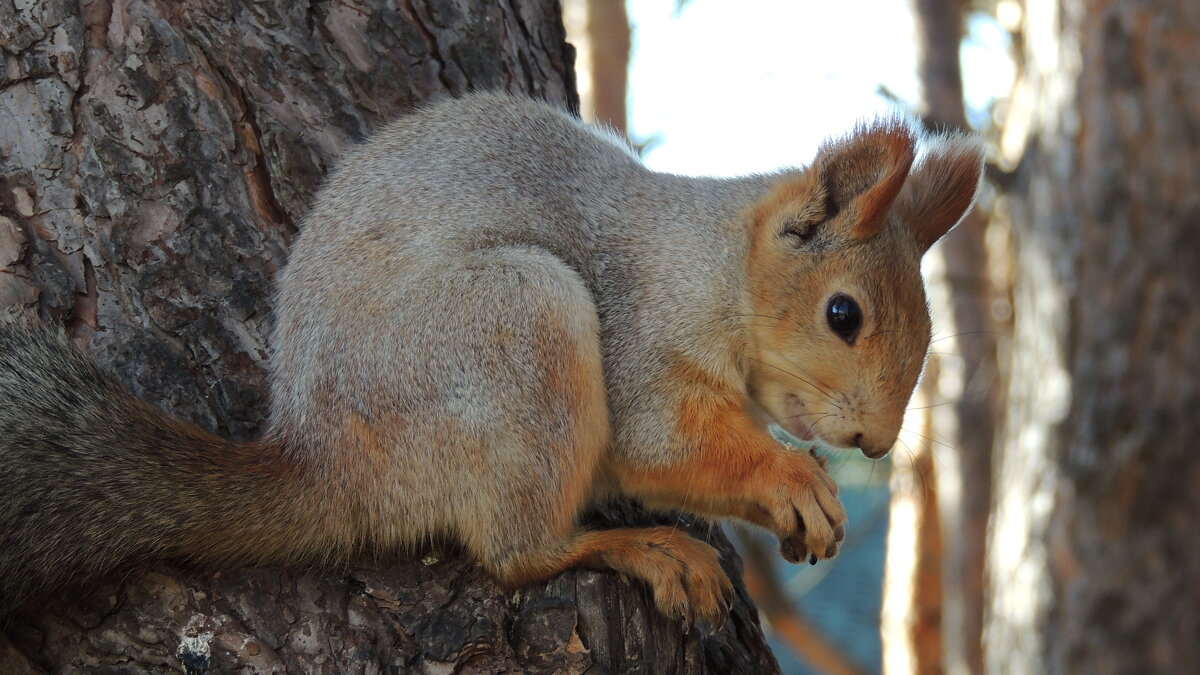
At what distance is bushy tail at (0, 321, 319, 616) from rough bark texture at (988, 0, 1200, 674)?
325 centimetres

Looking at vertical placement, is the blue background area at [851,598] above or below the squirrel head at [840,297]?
below

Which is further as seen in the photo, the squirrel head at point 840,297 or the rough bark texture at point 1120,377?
the rough bark texture at point 1120,377

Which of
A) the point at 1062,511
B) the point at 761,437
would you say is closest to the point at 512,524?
the point at 761,437

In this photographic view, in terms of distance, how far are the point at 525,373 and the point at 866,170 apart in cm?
97

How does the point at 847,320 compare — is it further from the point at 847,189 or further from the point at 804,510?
the point at 804,510

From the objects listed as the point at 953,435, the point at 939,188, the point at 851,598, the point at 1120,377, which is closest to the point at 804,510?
the point at 939,188

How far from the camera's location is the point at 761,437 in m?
2.50

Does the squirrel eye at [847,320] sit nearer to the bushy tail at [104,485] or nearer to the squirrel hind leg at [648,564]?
the squirrel hind leg at [648,564]

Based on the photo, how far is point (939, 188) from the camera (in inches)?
112

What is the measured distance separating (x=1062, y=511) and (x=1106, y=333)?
28.9 inches

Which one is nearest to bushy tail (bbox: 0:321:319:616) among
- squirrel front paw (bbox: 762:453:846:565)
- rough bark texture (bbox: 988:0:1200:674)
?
squirrel front paw (bbox: 762:453:846:565)

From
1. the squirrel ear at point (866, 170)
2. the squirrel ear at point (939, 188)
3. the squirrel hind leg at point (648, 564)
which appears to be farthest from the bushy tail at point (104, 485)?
the squirrel ear at point (939, 188)

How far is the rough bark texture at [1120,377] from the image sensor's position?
167 inches

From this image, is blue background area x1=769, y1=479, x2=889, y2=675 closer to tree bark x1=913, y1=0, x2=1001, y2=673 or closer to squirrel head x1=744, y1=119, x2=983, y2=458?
tree bark x1=913, y1=0, x2=1001, y2=673
